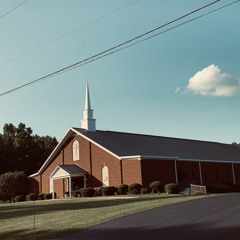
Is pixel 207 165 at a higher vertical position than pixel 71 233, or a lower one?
higher

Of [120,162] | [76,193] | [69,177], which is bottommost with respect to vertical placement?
[76,193]

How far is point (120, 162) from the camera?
39.8 m

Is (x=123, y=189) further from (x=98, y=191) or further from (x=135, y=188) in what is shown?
(x=98, y=191)

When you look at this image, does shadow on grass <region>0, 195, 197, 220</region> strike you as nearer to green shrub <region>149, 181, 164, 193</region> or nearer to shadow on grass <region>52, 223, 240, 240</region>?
green shrub <region>149, 181, 164, 193</region>

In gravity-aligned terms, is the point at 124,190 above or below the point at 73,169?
below

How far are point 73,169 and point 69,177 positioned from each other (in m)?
1.24

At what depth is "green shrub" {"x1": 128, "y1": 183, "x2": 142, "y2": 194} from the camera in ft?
118

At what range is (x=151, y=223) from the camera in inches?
600

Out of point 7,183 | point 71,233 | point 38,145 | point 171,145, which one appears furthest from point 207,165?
point 71,233

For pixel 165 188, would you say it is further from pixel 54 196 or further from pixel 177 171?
pixel 54 196

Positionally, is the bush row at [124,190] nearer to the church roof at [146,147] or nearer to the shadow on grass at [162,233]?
the church roof at [146,147]

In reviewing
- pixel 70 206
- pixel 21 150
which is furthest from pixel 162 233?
pixel 21 150

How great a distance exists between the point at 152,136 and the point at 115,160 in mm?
12438

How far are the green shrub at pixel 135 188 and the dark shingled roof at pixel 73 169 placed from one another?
29.0ft
